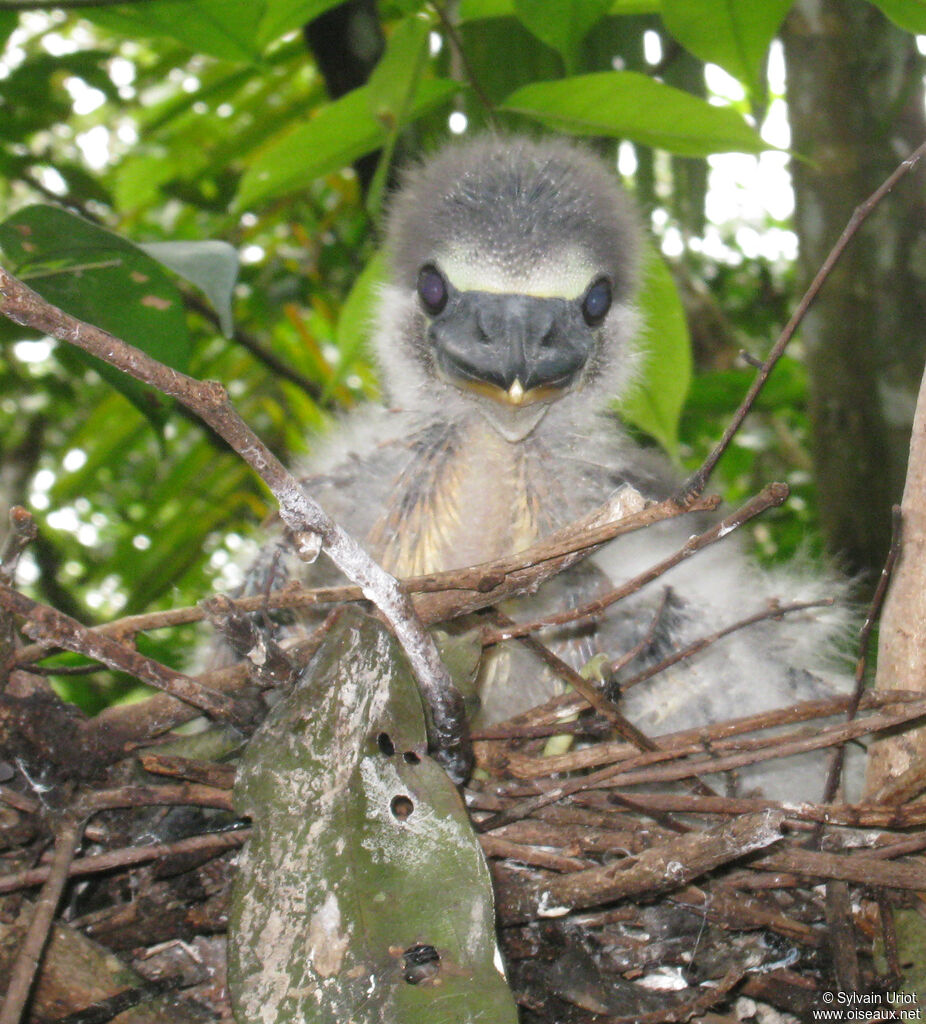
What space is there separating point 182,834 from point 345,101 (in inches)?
41.8

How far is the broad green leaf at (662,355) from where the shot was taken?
1.70 metres

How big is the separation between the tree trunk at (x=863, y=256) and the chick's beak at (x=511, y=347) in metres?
0.88

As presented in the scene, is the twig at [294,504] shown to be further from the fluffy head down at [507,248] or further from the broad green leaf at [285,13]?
the broad green leaf at [285,13]

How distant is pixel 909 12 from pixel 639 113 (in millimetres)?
341

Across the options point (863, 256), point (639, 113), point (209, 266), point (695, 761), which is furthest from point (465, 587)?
point (863, 256)

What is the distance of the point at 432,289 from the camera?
1493 millimetres

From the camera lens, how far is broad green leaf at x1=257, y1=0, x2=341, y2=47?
1.46m

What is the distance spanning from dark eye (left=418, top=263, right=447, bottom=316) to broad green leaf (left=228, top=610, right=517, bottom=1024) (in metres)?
0.65

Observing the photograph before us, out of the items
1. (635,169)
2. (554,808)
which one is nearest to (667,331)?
(635,169)

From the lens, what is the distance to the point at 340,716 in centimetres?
92

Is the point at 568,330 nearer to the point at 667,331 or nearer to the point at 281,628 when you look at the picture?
the point at 667,331

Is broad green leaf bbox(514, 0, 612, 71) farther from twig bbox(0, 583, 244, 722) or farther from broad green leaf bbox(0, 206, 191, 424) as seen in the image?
twig bbox(0, 583, 244, 722)

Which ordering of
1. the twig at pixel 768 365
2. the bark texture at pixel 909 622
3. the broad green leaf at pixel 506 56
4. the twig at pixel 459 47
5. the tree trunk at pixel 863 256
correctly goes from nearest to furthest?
the twig at pixel 768 365 → the bark texture at pixel 909 622 → the twig at pixel 459 47 → the broad green leaf at pixel 506 56 → the tree trunk at pixel 863 256

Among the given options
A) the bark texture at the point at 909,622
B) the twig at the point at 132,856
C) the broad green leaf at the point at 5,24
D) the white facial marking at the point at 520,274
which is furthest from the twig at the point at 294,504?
the broad green leaf at the point at 5,24
